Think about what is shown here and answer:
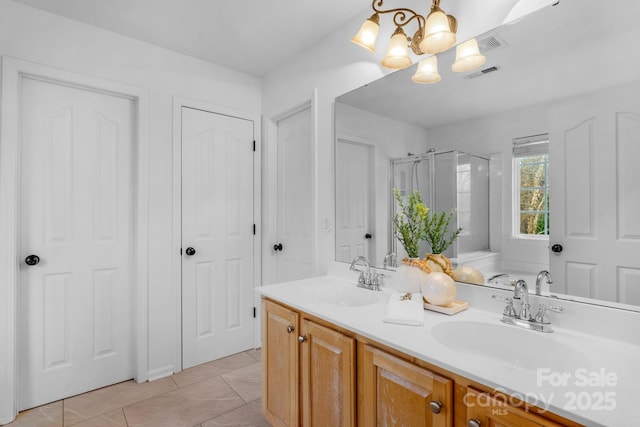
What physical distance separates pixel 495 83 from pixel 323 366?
1.41 metres

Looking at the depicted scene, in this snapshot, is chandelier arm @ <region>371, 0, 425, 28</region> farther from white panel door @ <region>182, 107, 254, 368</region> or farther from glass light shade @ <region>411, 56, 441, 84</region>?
white panel door @ <region>182, 107, 254, 368</region>

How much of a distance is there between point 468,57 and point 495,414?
1.36 meters

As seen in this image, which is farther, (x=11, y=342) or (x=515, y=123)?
(x=11, y=342)

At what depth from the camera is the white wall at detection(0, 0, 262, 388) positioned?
80.6 inches

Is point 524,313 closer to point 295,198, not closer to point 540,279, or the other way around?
point 540,279

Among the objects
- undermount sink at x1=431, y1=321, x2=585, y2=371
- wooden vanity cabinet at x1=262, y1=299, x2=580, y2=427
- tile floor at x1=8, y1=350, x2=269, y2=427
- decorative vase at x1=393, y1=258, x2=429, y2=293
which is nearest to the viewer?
wooden vanity cabinet at x1=262, y1=299, x2=580, y2=427

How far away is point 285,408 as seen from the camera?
161 centimetres

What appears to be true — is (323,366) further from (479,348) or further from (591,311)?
(591,311)

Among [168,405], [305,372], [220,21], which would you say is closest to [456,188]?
[305,372]

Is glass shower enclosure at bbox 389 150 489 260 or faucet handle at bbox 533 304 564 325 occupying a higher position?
glass shower enclosure at bbox 389 150 489 260

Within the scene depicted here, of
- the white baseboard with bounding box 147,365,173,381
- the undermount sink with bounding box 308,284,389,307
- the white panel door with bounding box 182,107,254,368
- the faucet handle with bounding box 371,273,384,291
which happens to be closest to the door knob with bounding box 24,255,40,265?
the white panel door with bounding box 182,107,254,368

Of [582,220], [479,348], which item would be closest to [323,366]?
[479,348]

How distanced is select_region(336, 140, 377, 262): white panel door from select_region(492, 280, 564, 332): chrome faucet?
32.3 inches

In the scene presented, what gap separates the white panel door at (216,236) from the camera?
2600mm
